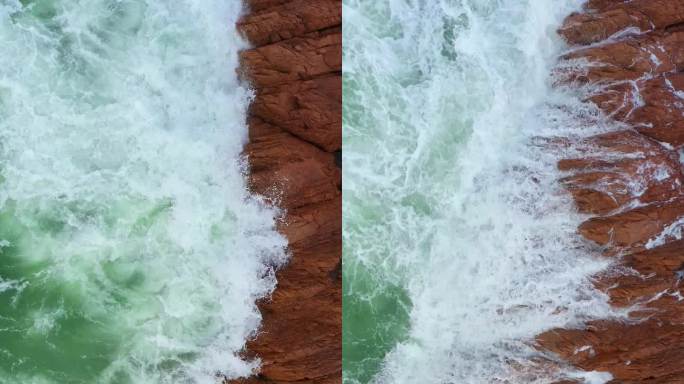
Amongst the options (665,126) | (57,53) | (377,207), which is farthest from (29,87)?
(665,126)

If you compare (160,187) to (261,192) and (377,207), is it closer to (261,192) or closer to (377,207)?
(261,192)

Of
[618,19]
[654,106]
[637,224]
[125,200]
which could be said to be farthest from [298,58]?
[637,224]

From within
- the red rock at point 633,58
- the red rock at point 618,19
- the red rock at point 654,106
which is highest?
the red rock at point 618,19

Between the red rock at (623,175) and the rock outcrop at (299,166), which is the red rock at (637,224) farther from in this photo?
the rock outcrop at (299,166)

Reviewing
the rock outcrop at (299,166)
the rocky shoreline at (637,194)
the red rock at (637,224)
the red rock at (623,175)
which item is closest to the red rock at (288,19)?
the rock outcrop at (299,166)

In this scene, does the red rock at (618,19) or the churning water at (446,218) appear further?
the churning water at (446,218)

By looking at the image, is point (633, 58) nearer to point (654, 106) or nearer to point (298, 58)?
point (654, 106)

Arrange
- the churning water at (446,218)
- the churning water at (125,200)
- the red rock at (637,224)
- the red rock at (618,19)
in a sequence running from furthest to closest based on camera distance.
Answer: the churning water at (446,218), the red rock at (618,19), the red rock at (637,224), the churning water at (125,200)
